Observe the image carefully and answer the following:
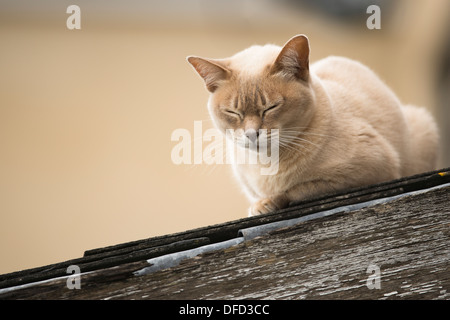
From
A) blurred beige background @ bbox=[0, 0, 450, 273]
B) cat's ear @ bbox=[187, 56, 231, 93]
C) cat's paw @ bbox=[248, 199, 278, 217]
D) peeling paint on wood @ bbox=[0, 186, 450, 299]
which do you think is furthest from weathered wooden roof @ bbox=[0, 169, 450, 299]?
blurred beige background @ bbox=[0, 0, 450, 273]

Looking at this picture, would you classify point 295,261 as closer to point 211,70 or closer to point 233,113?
point 233,113

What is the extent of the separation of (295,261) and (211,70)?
2.64 feet

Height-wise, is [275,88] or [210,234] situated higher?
[275,88]

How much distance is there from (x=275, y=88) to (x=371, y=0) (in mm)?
2522

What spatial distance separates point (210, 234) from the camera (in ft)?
3.03

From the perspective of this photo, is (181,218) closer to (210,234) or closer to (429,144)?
(429,144)

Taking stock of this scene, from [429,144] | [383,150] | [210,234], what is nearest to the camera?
[210,234]

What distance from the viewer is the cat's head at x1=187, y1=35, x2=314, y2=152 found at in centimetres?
140

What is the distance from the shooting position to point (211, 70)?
151cm

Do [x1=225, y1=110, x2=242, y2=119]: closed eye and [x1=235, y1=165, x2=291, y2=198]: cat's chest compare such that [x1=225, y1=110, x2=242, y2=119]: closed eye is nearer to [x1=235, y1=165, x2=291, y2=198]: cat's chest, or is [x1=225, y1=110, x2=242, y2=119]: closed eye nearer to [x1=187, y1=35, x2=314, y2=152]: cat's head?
[x1=187, y1=35, x2=314, y2=152]: cat's head

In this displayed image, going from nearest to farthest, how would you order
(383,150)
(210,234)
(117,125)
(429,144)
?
(210,234), (383,150), (429,144), (117,125)
